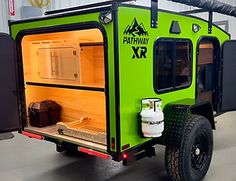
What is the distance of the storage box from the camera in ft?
11.6

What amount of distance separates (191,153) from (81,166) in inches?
61.6

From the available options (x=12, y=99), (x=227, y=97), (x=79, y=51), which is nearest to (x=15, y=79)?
(x=12, y=99)

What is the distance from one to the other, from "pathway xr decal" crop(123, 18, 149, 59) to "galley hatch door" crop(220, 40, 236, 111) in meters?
2.07

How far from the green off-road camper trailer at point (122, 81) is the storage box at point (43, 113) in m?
0.01

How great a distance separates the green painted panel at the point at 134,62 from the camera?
7.90 ft

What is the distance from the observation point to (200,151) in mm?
3309

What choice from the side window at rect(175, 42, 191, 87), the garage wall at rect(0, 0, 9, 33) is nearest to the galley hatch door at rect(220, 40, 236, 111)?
the side window at rect(175, 42, 191, 87)

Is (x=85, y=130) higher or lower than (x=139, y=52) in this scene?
lower

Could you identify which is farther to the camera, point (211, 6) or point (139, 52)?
point (211, 6)

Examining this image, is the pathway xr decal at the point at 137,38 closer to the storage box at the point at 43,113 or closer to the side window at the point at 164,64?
the side window at the point at 164,64

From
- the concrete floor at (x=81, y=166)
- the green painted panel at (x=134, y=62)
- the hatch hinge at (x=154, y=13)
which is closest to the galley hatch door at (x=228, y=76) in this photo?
the concrete floor at (x=81, y=166)

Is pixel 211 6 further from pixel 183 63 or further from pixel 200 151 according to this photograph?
pixel 200 151

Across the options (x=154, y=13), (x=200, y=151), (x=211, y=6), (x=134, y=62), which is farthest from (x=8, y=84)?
(x=211, y=6)

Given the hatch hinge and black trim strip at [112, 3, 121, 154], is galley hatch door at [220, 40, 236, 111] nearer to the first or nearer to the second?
the hatch hinge
